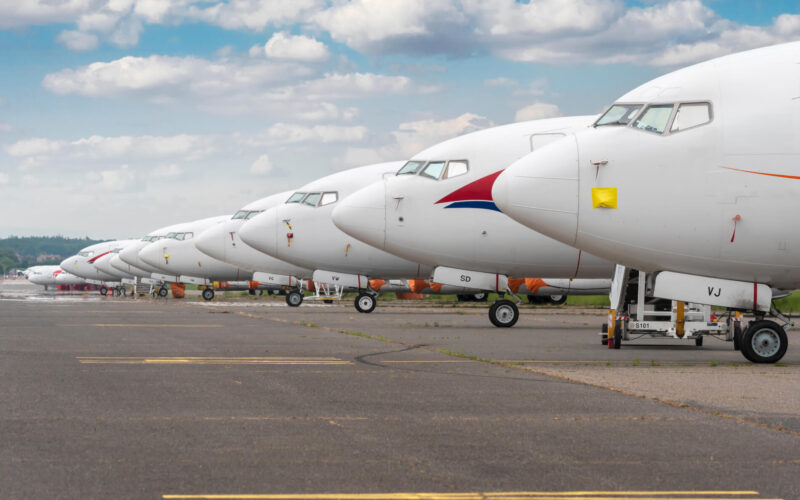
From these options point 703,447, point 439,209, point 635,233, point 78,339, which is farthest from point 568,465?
point 439,209

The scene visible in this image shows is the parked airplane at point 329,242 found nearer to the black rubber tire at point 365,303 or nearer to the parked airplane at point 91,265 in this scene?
the black rubber tire at point 365,303

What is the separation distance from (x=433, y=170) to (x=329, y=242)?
10.6 meters

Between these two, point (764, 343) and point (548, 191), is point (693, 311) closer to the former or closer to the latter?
point (764, 343)

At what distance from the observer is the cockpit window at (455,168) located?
26.7m

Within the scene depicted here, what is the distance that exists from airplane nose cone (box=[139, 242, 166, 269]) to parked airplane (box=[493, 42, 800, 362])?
167 feet

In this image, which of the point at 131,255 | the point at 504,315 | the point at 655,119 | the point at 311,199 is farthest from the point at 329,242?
the point at 131,255

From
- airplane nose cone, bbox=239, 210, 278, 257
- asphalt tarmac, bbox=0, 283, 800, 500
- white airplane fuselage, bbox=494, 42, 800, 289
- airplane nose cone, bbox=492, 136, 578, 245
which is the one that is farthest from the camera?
airplane nose cone, bbox=239, 210, 278, 257

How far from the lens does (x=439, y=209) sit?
26.7m

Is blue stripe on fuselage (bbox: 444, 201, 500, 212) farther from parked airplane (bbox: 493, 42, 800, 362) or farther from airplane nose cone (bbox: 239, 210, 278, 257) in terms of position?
airplane nose cone (bbox: 239, 210, 278, 257)

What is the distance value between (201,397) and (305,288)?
125ft

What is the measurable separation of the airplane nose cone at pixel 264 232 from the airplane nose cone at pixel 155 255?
83.2 feet

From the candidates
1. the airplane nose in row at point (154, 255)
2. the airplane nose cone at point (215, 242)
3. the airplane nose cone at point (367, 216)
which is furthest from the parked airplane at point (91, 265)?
the airplane nose cone at point (367, 216)

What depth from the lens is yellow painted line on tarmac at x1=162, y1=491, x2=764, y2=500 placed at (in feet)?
20.6

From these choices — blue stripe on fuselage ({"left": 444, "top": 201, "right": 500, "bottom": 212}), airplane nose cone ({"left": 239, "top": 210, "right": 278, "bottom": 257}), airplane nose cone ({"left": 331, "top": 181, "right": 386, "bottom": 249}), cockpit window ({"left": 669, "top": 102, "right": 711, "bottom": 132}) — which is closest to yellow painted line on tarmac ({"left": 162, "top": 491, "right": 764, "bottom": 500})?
cockpit window ({"left": 669, "top": 102, "right": 711, "bottom": 132})
